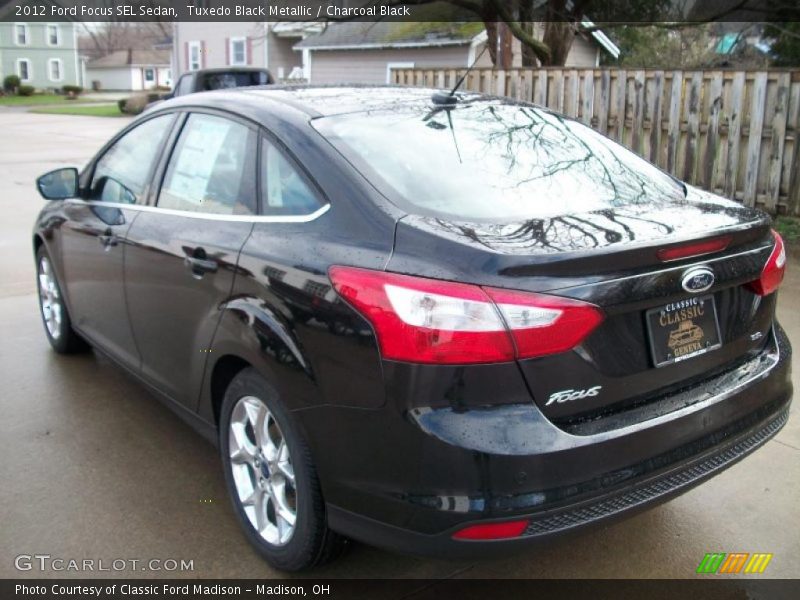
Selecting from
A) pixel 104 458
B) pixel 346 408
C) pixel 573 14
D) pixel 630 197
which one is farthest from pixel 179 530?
pixel 573 14

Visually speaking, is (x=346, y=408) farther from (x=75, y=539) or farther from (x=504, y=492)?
(x=75, y=539)

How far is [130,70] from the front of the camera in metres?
78.2

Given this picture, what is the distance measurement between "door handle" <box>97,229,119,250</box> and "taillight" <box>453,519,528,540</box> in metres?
2.40

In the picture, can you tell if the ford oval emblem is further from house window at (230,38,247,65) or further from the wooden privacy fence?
house window at (230,38,247,65)

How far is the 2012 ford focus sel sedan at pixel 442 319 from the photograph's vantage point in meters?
2.28

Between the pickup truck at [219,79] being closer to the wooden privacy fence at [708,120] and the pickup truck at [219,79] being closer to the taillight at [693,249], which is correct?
the wooden privacy fence at [708,120]

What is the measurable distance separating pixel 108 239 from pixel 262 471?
65.2 inches

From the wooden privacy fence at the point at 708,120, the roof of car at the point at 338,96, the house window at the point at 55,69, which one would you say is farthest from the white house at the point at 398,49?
the house window at the point at 55,69

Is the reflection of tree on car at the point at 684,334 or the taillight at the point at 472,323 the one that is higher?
the taillight at the point at 472,323

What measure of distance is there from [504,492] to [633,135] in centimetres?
769

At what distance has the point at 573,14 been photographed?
43.3ft

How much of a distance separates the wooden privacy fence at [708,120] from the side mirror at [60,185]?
16.9ft

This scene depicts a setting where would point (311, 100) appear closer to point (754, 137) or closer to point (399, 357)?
point (399, 357)

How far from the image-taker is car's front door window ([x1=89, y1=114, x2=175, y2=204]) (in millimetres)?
3885
